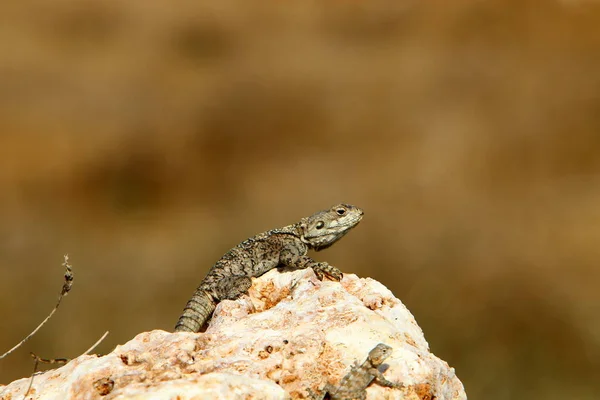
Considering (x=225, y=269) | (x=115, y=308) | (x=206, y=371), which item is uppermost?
(x=115, y=308)

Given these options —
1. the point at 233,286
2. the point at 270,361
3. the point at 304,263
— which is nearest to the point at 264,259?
the point at 304,263

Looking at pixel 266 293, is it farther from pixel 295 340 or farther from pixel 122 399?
pixel 122 399

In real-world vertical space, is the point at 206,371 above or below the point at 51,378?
below

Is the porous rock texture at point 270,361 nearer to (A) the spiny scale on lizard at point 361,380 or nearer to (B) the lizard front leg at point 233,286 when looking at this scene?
(A) the spiny scale on lizard at point 361,380

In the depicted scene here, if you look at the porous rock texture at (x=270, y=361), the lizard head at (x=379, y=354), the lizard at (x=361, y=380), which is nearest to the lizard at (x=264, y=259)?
the porous rock texture at (x=270, y=361)

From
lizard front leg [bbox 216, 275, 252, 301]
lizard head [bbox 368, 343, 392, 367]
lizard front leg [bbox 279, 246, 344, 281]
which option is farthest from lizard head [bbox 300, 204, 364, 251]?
lizard head [bbox 368, 343, 392, 367]

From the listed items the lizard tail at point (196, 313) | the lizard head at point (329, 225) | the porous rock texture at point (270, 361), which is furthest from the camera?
the lizard head at point (329, 225)

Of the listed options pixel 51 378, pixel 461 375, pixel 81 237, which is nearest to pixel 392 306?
pixel 51 378
